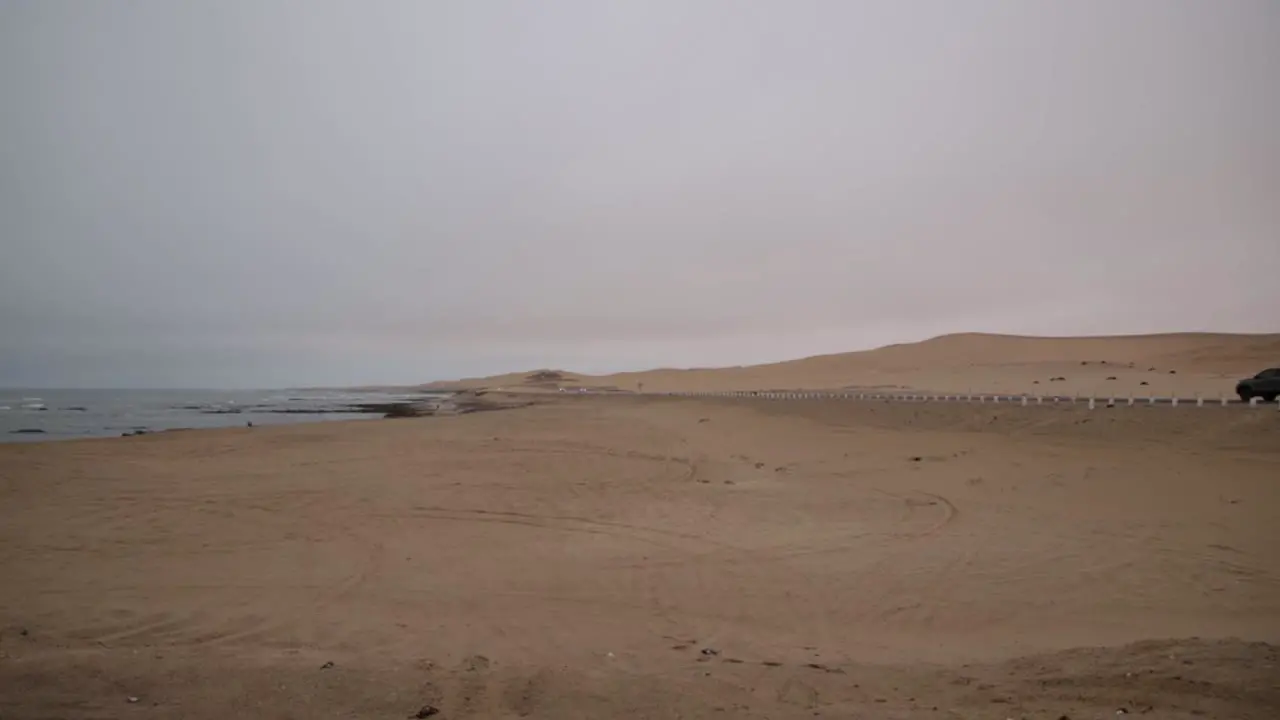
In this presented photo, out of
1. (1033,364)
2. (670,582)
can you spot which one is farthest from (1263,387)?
(1033,364)

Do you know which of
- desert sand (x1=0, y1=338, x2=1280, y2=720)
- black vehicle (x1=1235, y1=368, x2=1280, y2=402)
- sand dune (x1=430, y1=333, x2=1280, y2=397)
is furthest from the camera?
sand dune (x1=430, y1=333, x2=1280, y2=397)

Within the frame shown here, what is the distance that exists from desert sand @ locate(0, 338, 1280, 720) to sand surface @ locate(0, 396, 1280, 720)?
0.04 m

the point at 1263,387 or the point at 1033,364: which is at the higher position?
the point at 1033,364

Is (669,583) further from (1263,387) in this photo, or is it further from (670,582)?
(1263,387)

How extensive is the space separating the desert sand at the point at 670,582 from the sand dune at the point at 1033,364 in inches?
1302

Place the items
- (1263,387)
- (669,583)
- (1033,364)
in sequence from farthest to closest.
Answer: (1033,364), (1263,387), (669,583)

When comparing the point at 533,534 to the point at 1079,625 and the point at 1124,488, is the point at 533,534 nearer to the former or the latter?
the point at 1079,625

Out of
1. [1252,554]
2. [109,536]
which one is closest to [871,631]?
[1252,554]

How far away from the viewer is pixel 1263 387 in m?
24.8

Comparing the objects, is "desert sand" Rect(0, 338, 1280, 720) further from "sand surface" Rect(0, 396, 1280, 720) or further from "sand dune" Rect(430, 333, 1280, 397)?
"sand dune" Rect(430, 333, 1280, 397)

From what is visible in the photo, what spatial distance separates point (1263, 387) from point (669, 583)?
25.2 metres

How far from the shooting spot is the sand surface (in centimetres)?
567

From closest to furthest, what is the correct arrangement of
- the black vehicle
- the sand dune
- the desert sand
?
1. the desert sand
2. the black vehicle
3. the sand dune

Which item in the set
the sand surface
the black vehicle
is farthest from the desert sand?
the black vehicle
